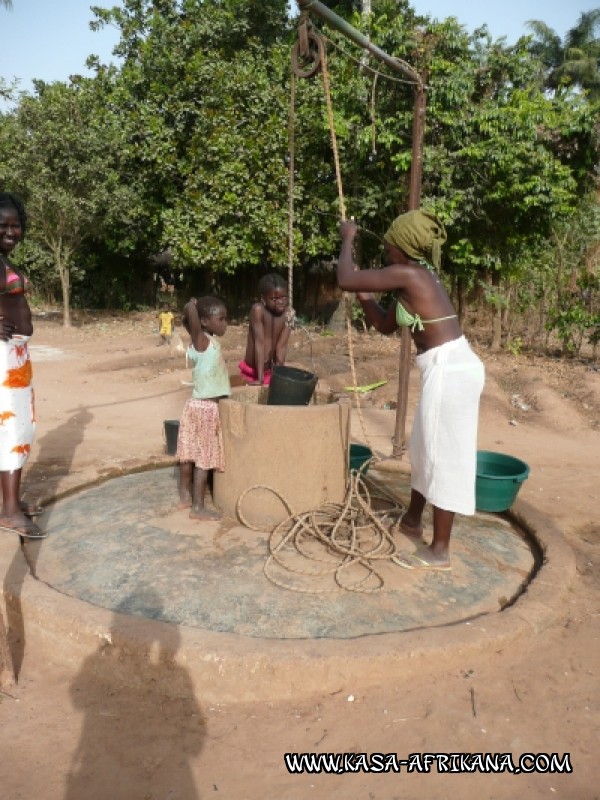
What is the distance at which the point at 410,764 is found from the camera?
2164 millimetres

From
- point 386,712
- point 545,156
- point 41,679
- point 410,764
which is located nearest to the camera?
point 410,764

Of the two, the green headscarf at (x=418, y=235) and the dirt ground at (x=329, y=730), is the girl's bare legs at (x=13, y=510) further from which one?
the green headscarf at (x=418, y=235)

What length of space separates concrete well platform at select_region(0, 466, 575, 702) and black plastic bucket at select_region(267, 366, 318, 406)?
2.55 feet

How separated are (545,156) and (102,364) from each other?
27.7 ft

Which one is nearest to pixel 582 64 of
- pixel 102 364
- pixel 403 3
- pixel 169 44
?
pixel 403 3

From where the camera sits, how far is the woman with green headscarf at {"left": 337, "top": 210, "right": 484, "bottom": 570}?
3.08m

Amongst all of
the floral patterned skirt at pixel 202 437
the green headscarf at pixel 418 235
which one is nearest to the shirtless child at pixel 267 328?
the floral patterned skirt at pixel 202 437

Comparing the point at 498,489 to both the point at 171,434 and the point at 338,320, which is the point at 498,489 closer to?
the point at 171,434

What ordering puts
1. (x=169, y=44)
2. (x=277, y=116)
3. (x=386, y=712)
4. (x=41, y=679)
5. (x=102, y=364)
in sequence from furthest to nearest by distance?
(x=169, y=44) → (x=277, y=116) → (x=102, y=364) → (x=41, y=679) → (x=386, y=712)

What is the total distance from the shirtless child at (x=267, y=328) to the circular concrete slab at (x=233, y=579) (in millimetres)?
1227

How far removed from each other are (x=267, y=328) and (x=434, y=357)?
5.45ft

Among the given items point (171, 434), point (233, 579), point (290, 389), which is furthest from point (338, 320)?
point (233, 579)

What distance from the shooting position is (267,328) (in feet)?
14.7

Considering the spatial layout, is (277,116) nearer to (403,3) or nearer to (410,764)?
(403,3)
